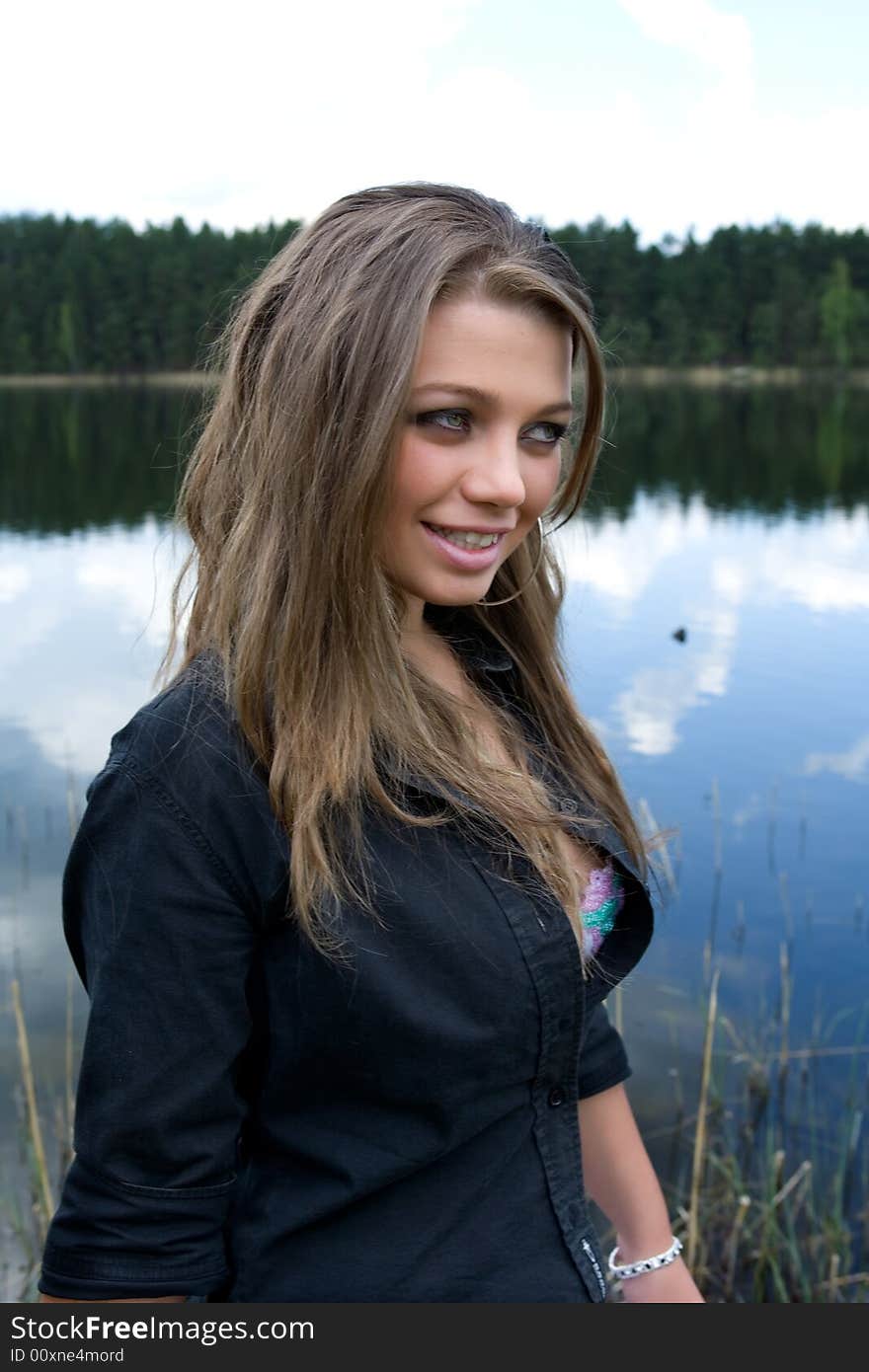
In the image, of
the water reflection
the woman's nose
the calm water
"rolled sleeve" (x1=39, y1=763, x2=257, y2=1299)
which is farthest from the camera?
the water reflection

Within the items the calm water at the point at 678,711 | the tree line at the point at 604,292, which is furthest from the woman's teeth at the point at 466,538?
the tree line at the point at 604,292

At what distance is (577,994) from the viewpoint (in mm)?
1544

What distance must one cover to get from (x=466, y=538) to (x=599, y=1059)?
85cm

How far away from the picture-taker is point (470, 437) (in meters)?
1.54

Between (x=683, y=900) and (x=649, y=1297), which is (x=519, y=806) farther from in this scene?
(x=683, y=900)

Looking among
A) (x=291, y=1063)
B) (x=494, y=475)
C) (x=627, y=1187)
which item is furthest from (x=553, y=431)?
(x=627, y=1187)

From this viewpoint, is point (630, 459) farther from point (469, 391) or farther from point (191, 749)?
point (191, 749)

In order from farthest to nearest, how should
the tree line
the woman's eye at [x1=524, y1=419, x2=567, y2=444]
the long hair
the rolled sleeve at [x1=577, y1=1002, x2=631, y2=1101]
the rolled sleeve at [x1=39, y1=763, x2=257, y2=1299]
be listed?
1. the tree line
2. the rolled sleeve at [x1=577, y1=1002, x2=631, y2=1101]
3. the woman's eye at [x1=524, y1=419, x2=567, y2=444]
4. the long hair
5. the rolled sleeve at [x1=39, y1=763, x2=257, y2=1299]

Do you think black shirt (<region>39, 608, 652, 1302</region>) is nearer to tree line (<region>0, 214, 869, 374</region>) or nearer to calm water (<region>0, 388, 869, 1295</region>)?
calm water (<region>0, 388, 869, 1295</region>)

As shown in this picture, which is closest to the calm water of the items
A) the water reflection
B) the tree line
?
the water reflection

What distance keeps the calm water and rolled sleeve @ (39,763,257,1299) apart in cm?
122

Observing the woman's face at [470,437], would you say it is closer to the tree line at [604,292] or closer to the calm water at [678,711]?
the calm water at [678,711]

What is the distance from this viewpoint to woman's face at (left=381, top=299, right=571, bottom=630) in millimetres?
1488

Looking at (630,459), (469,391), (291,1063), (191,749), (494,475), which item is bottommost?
(630,459)
